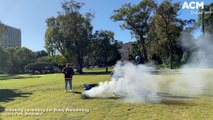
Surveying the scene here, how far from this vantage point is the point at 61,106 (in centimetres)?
1958

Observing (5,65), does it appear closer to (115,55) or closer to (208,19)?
(115,55)

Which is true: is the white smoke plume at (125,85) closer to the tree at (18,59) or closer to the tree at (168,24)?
the tree at (168,24)

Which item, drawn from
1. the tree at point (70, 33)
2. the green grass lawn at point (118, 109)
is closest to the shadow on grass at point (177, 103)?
the green grass lawn at point (118, 109)

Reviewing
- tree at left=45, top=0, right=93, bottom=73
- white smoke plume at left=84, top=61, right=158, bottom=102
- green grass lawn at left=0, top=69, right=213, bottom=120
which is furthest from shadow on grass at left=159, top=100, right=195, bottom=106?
tree at left=45, top=0, right=93, bottom=73

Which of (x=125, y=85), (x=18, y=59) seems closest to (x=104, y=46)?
(x=18, y=59)

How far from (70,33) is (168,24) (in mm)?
24389

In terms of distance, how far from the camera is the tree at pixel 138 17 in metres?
92.2

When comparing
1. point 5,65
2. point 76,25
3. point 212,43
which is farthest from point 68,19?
point 212,43

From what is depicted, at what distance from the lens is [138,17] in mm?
92188

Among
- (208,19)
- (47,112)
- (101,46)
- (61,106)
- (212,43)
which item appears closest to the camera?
(47,112)

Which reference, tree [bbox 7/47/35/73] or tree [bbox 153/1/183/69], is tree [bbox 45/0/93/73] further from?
tree [bbox 7/47/35/73]

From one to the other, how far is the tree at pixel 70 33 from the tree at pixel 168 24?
1706 centimetres

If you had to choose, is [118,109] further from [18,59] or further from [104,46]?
[18,59]

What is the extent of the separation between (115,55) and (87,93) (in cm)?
7882
